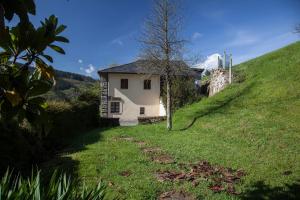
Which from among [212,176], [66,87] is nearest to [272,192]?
[212,176]

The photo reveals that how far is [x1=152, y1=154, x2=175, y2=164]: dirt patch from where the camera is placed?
9.95 metres

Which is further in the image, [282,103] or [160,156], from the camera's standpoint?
[282,103]

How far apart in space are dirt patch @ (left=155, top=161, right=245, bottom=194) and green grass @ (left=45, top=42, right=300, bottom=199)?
21 cm

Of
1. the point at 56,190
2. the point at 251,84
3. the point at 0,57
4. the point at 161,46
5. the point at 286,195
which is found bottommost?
the point at 286,195

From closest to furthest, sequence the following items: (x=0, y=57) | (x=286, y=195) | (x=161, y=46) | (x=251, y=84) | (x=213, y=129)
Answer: (x=0, y=57), (x=286, y=195), (x=213, y=129), (x=161, y=46), (x=251, y=84)

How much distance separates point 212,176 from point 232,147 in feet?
12.8

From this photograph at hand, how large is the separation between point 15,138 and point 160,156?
14.8 feet

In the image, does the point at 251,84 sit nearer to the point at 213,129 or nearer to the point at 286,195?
the point at 213,129

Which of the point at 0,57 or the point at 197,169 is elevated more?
the point at 0,57

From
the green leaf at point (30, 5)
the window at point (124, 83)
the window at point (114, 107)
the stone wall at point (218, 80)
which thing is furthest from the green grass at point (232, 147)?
the window at point (114, 107)

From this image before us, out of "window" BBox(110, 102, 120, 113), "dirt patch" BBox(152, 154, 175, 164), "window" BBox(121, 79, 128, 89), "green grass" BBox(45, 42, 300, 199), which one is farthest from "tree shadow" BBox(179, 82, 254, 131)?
"window" BBox(110, 102, 120, 113)

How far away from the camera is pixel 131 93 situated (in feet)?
113

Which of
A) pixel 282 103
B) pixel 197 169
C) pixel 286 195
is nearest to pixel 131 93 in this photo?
pixel 282 103

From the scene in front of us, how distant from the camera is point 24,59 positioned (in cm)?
210
